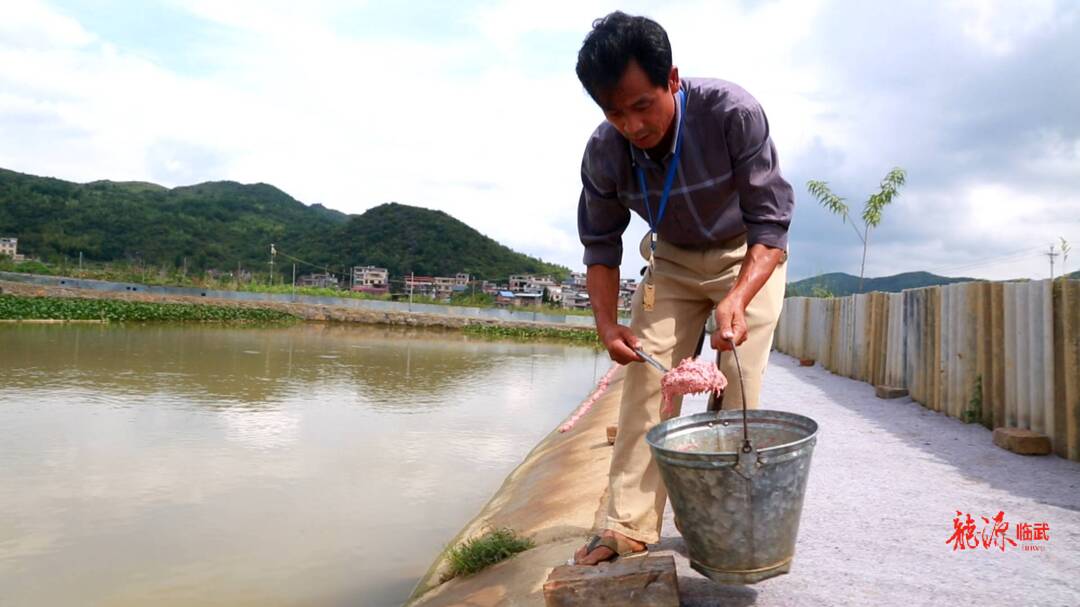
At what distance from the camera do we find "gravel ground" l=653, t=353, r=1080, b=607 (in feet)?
8.38

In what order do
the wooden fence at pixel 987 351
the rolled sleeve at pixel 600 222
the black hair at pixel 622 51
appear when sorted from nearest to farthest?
the black hair at pixel 622 51 → the rolled sleeve at pixel 600 222 → the wooden fence at pixel 987 351

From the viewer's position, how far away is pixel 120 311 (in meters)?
29.7

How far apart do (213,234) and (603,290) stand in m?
77.6

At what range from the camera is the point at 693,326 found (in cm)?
285

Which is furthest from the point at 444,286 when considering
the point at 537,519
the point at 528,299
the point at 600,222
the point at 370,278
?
the point at 600,222

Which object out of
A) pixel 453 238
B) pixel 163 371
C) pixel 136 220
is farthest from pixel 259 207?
pixel 163 371

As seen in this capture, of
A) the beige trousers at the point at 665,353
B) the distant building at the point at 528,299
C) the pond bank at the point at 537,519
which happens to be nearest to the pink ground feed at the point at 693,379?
the beige trousers at the point at 665,353

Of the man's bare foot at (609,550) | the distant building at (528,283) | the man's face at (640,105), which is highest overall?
the distant building at (528,283)

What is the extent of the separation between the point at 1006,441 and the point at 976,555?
268cm

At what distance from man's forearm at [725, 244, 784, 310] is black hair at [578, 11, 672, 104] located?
0.61 meters

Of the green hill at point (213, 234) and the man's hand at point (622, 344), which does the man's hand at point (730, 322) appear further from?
the green hill at point (213, 234)

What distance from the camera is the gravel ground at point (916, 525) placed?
255 centimetres

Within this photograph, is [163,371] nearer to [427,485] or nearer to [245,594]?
[427,485]

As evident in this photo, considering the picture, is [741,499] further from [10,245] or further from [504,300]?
[10,245]
